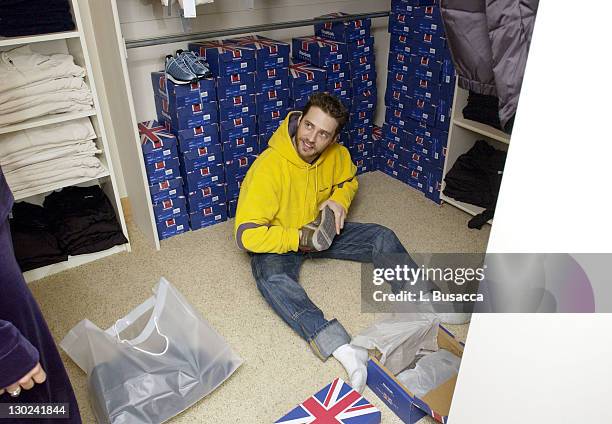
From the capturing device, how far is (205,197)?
249cm

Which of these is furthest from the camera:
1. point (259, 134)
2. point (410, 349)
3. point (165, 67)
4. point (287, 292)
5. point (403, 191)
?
point (403, 191)

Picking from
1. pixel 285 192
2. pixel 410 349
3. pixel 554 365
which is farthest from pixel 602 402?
pixel 285 192

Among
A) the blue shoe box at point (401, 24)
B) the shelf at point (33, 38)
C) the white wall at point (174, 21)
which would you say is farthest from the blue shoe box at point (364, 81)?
the shelf at point (33, 38)

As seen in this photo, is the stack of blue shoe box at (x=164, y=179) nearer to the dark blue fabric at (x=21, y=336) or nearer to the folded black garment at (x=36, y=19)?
the folded black garment at (x=36, y=19)

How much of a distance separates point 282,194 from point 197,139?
0.59m

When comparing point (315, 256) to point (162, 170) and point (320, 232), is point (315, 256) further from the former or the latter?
point (162, 170)

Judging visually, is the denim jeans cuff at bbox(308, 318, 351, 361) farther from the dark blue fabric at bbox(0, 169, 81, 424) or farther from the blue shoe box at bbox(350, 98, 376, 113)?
the blue shoe box at bbox(350, 98, 376, 113)

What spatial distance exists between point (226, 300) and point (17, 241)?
892 millimetres

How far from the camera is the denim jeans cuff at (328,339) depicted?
171 cm

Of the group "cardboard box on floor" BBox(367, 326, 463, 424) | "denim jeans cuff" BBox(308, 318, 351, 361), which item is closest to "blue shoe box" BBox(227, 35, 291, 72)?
"denim jeans cuff" BBox(308, 318, 351, 361)

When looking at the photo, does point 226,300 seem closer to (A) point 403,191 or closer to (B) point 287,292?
(B) point 287,292

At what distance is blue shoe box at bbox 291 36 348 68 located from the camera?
102 inches

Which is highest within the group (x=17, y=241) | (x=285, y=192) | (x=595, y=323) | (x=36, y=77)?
(x=36, y=77)

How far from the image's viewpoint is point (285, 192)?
203cm
